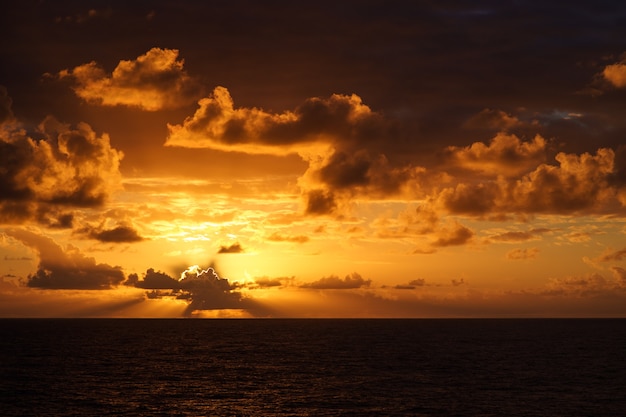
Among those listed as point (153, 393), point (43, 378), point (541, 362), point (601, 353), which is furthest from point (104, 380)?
point (601, 353)

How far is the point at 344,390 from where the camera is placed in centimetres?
10462

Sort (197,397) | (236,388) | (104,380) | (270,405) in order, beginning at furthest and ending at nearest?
(104,380), (236,388), (197,397), (270,405)

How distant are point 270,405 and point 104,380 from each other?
3862 cm

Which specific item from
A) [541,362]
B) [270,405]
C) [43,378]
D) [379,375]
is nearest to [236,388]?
[270,405]

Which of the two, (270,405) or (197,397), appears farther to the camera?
(197,397)

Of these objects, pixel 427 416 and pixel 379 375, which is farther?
pixel 379 375

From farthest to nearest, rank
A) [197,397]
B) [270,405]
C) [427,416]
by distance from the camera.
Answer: [197,397] < [270,405] < [427,416]

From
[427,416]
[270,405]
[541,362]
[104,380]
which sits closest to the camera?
[427,416]

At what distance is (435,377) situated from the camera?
396 feet

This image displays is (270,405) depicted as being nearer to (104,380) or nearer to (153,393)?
(153,393)

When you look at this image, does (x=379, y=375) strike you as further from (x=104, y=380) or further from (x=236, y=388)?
(x=104, y=380)

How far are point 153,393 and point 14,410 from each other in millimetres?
20792

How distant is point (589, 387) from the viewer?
108 m

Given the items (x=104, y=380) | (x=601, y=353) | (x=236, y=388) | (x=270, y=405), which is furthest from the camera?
(x=601, y=353)
